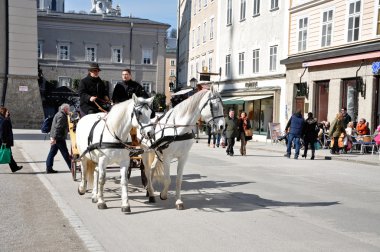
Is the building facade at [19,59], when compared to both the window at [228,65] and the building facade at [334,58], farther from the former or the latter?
the building facade at [334,58]

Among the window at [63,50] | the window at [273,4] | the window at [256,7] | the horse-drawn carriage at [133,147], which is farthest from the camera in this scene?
the window at [63,50]

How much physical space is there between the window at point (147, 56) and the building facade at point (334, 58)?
3209 cm

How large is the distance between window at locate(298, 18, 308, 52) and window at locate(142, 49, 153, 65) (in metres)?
33.1

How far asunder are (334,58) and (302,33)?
164 inches

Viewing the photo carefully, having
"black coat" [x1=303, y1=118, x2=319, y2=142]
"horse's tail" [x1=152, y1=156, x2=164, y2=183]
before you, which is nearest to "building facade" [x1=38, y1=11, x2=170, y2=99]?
Result: "black coat" [x1=303, y1=118, x2=319, y2=142]

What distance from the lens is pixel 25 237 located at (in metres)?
6.13

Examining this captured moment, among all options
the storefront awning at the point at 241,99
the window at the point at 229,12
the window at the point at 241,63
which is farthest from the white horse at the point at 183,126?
the window at the point at 229,12

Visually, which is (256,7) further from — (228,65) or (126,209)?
(126,209)

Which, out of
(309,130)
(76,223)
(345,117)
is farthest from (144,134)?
(345,117)

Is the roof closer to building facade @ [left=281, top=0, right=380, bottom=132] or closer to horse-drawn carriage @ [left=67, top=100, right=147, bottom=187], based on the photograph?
building facade @ [left=281, top=0, right=380, bottom=132]

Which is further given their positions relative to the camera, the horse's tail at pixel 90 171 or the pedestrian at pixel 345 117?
the pedestrian at pixel 345 117

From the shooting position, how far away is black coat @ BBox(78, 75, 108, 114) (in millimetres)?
9359

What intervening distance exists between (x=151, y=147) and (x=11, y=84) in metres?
29.4

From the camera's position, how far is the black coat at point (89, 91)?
936cm
